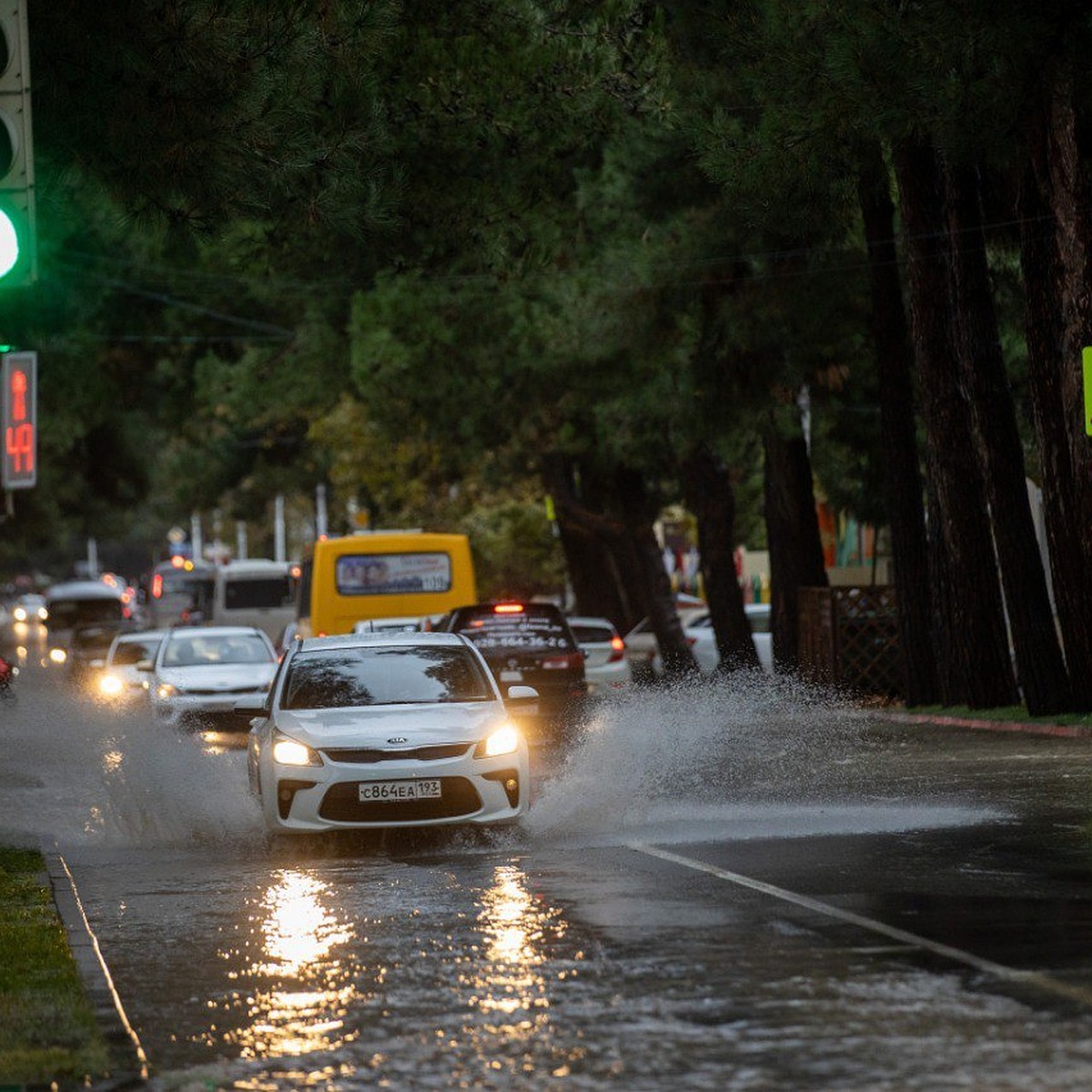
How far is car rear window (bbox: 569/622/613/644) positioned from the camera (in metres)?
39.9

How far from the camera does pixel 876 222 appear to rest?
104 ft

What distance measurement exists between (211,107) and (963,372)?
14.5 m

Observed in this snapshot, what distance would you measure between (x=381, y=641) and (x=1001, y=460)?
455 inches

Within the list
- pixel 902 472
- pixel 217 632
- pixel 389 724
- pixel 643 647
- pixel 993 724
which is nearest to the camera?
pixel 389 724

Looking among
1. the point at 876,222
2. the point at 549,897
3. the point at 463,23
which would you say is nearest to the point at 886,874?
the point at 549,897

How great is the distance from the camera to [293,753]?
53.6 ft

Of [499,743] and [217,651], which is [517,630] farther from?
[499,743]

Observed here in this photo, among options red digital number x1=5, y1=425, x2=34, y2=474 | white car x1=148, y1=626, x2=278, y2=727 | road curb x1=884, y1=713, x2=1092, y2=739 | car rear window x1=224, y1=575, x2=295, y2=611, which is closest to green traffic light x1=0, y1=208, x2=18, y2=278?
road curb x1=884, y1=713, x2=1092, y2=739

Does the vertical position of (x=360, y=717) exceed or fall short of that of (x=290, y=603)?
it falls short

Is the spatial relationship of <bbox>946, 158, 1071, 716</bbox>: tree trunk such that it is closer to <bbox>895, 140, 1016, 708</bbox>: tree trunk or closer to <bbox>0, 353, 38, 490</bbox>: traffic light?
<bbox>895, 140, 1016, 708</bbox>: tree trunk

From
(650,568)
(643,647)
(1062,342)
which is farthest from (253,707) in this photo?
(643,647)

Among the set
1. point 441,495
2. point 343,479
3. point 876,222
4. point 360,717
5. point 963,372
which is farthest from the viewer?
point 441,495

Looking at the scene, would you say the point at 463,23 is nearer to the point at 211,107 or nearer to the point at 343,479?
the point at 211,107

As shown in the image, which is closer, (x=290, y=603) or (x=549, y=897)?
(x=549, y=897)
